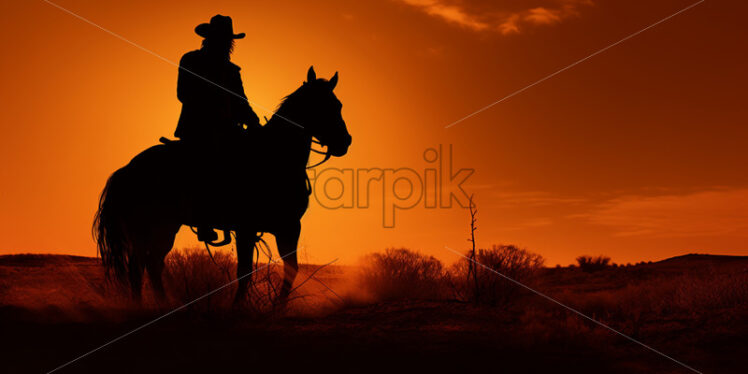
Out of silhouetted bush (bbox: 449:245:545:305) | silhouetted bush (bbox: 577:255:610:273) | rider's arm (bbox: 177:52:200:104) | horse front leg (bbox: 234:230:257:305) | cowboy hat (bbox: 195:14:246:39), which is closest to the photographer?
horse front leg (bbox: 234:230:257:305)

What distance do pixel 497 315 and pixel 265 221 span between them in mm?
3561

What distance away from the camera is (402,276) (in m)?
11.6

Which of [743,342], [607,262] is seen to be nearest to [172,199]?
[743,342]

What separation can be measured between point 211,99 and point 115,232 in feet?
8.51

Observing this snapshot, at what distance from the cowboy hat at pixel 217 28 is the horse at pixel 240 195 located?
1.37m

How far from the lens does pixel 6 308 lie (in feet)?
28.0

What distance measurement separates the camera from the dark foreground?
222 inches

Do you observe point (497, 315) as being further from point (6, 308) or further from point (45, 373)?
point (6, 308)

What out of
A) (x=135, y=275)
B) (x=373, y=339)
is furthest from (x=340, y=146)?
(x=135, y=275)

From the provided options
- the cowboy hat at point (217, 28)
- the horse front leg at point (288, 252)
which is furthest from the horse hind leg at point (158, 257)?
the cowboy hat at point (217, 28)

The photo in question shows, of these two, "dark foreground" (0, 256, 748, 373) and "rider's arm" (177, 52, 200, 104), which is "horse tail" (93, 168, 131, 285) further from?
"rider's arm" (177, 52, 200, 104)

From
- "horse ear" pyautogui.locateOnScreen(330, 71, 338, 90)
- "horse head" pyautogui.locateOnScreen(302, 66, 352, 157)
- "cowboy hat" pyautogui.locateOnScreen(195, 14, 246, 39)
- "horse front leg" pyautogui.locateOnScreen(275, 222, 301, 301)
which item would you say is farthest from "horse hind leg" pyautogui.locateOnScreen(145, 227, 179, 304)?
"horse ear" pyautogui.locateOnScreen(330, 71, 338, 90)

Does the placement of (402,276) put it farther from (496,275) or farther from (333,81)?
(333,81)

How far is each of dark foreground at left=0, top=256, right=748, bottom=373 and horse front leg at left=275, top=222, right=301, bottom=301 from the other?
39 cm
